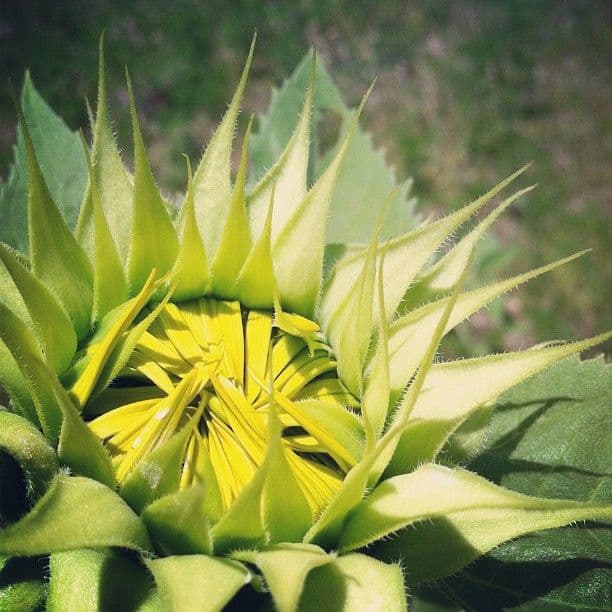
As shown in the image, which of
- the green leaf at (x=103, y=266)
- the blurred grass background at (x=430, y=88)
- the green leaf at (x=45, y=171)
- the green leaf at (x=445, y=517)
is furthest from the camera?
the blurred grass background at (x=430, y=88)

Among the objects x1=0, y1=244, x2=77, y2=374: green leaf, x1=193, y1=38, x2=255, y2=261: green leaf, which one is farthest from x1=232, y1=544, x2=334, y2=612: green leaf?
x1=193, y1=38, x2=255, y2=261: green leaf

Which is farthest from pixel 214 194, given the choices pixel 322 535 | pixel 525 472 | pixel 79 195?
pixel 525 472

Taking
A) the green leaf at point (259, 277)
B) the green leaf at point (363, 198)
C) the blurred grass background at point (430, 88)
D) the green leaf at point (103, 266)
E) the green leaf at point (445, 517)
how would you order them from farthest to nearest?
the blurred grass background at point (430, 88) → the green leaf at point (363, 198) → the green leaf at point (259, 277) → the green leaf at point (103, 266) → the green leaf at point (445, 517)

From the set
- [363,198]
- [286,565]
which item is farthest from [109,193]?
[363,198]

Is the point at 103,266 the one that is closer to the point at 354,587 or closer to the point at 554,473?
the point at 354,587

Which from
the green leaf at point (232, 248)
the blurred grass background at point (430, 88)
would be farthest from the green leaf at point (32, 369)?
the blurred grass background at point (430, 88)

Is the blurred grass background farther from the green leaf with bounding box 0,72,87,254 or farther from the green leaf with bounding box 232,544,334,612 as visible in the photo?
the green leaf with bounding box 232,544,334,612

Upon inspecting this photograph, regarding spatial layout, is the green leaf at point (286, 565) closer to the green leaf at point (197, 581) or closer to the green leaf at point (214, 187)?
the green leaf at point (197, 581)
